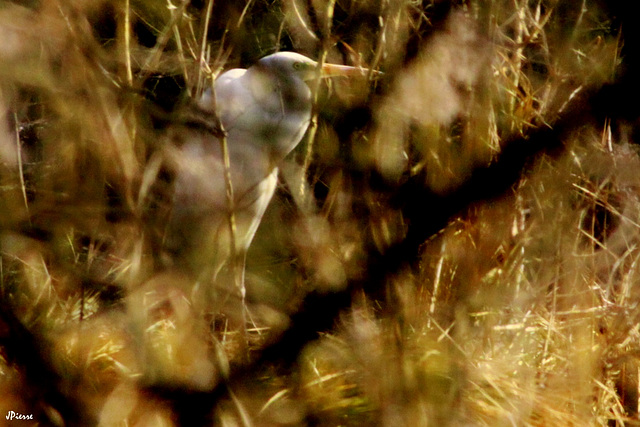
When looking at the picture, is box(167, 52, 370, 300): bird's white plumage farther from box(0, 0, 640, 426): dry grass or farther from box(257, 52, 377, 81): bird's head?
box(0, 0, 640, 426): dry grass

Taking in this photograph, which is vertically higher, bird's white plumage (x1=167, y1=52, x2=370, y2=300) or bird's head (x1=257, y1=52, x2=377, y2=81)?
bird's head (x1=257, y1=52, x2=377, y2=81)

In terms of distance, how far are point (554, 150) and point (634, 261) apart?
48.3 inches

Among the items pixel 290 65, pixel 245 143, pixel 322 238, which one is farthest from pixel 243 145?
pixel 322 238

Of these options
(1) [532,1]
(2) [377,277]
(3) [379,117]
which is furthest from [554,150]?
(1) [532,1]

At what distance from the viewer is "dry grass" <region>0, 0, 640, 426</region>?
0.95m

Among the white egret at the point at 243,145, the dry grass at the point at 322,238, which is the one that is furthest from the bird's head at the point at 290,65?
the dry grass at the point at 322,238

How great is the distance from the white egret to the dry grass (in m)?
0.10

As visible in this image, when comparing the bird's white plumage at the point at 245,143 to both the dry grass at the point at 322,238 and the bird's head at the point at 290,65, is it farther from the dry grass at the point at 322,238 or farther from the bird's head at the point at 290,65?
the dry grass at the point at 322,238

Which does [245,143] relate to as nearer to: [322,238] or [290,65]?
[290,65]

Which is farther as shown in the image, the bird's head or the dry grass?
the bird's head

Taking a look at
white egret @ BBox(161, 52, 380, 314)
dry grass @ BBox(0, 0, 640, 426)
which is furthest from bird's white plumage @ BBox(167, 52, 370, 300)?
dry grass @ BBox(0, 0, 640, 426)

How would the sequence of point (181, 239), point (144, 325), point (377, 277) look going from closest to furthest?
point (377, 277)
point (144, 325)
point (181, 239)

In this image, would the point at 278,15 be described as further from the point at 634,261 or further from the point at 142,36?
the point at 634,261

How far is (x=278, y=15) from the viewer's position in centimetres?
184
